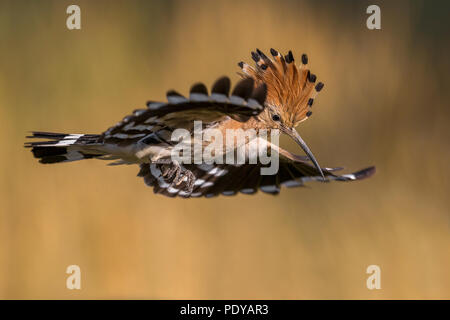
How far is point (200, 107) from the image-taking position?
121 centimetres

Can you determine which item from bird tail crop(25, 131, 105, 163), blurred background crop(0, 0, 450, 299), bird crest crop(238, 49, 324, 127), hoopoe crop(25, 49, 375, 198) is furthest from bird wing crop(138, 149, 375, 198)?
blurred background crop(0, 0, 450, 299)

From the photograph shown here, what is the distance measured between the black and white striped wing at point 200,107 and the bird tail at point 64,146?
182 millimetres

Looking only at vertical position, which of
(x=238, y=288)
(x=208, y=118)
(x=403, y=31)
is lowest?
(x=238, y=288)

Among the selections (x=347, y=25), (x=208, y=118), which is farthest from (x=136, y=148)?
(x=347, y=25)

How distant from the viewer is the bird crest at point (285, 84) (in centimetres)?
155

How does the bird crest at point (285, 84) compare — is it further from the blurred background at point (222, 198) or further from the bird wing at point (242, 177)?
the blurred background at point (222, 198)

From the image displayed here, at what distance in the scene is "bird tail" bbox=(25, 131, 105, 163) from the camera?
153cm

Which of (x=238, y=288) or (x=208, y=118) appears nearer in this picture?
(x=208, y=118)

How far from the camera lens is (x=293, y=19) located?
2.92 metres

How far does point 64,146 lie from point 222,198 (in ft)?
4.58

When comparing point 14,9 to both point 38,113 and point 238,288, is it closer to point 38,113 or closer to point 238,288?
point 38,113

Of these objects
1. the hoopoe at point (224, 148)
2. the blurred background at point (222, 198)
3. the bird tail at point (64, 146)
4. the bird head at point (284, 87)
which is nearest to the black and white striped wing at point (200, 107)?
the hoopoe at point (224, 148)

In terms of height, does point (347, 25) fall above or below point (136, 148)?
above

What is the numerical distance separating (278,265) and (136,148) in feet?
4.94
